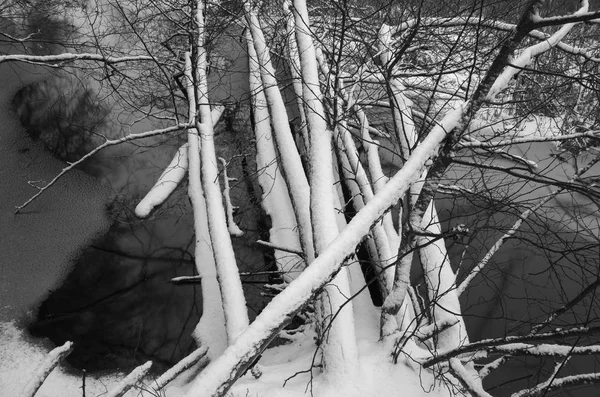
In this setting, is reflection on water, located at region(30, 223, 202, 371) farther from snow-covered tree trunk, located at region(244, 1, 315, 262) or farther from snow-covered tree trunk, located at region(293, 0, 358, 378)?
snow-covered tree trunk, located at region(293, 0, 358, 378)

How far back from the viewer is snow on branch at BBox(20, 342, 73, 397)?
330 cm

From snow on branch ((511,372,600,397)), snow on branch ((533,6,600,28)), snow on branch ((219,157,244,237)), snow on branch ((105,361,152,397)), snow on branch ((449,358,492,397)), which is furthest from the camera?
snow on branch ((219,157,244,237))

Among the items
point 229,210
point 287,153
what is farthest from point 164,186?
point 287,153

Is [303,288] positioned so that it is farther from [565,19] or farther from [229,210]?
[229,210]

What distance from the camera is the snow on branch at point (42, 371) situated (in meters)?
3.30

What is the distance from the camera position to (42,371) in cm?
345

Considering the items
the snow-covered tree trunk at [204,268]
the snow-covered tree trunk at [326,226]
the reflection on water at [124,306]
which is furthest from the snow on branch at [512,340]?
the reflection on water at [124,306]

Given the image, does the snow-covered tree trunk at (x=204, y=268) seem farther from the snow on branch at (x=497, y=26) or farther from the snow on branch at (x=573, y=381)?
the snow on branch at (x=497, y=26)

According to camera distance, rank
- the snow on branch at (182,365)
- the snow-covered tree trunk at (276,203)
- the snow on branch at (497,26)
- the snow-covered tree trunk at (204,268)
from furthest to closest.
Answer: the snow-covered tree trunk at (276,203) → the snow-covered tree trunk at (204,268) → the snow on branch at (497,26) → the snow on branch at (182,365)

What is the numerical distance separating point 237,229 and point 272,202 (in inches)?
31.7

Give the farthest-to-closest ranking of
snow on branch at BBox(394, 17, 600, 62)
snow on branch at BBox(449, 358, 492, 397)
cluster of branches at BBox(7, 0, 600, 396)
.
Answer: snow on branch at BBox(394, 17, 600, 62)
snow on branch at BBox(449, 358, 492, 397)
cluster of branches at BBox(7, 0, 600, 396)

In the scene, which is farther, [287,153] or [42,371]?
[287,153]

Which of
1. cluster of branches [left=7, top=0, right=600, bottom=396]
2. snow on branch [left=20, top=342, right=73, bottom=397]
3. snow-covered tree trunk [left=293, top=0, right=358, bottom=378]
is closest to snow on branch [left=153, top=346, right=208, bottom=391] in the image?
cluster of branches [left=7, top=0, right=600, bottom=396]

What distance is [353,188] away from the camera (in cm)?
674
